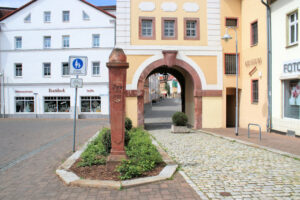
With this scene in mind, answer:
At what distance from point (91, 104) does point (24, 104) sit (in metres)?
7.35

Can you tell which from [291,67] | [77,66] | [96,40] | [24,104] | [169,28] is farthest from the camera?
[24,104]

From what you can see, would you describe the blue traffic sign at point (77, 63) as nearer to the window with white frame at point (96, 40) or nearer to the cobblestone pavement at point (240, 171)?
the cobblestone pavement at point (240, 171)

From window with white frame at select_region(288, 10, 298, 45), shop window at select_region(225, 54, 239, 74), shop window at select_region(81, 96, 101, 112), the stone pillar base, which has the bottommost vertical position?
the stone pillar base

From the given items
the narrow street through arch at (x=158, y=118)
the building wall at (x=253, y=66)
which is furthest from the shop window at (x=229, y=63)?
the narrow street through arch at (x=158, y=118)

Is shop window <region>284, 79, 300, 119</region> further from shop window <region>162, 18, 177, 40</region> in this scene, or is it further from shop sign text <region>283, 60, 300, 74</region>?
shop window <region>162, 18, 177, 40</region>

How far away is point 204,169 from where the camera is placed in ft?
20.4

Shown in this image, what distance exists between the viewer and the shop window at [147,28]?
15.7 metres

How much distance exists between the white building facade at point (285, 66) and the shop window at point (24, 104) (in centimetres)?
2405

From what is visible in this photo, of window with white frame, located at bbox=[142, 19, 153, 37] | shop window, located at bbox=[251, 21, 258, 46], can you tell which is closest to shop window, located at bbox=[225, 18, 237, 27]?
shop window, located at bbox=[251, 21, 258, 46]

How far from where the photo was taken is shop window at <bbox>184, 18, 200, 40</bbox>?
16.0 meters

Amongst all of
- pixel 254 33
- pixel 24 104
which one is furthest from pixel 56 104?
pixel 254 33

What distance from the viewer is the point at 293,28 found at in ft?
39.2

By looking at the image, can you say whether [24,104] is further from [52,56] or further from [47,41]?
[47,41]

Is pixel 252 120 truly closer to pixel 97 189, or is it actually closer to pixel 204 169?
pixel 204 169
